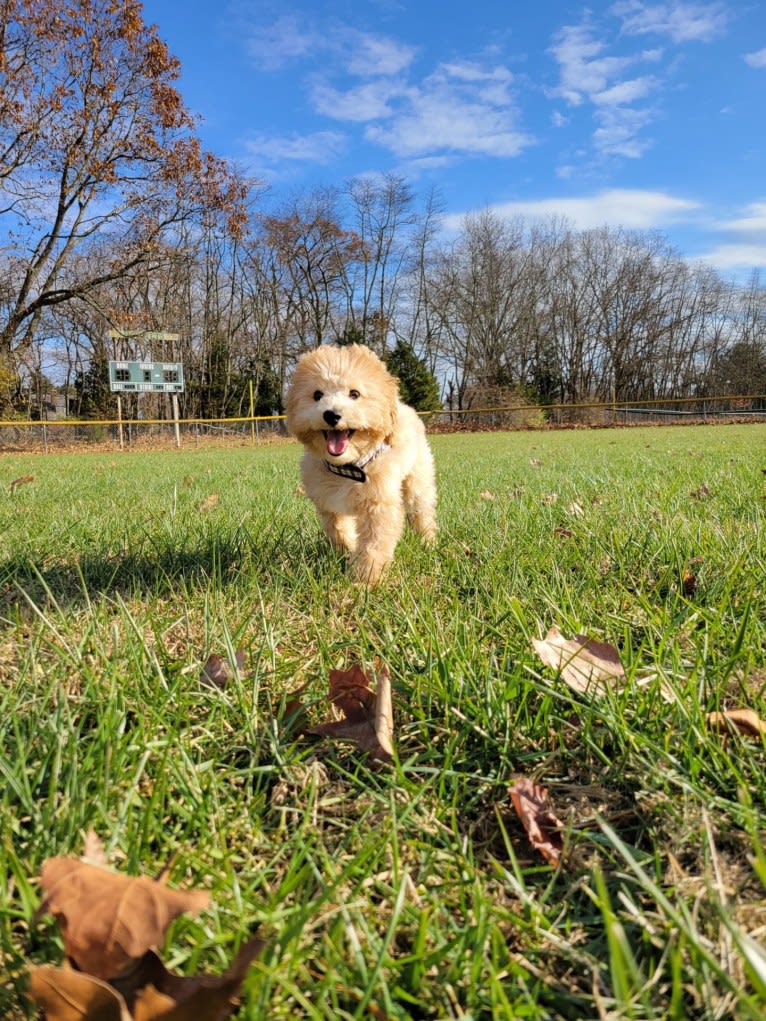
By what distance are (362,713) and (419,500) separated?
3066 millimetres

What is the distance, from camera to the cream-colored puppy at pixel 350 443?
349 centimetres

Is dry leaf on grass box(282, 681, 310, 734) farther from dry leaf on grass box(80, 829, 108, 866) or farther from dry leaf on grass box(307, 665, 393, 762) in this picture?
dry leaf on grass box(80, 829, 108, 866)

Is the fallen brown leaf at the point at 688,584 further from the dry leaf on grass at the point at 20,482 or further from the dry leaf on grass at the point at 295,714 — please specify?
the dry leaf on grass at the point at 20,482

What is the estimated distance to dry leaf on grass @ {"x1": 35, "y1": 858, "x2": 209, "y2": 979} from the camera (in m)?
0.87

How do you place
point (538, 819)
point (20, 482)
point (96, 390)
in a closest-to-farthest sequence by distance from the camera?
point (538, 819) → point (20, 482) → point (96, 390)

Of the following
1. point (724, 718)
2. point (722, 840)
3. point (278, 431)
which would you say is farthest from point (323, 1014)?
point (278, 431)

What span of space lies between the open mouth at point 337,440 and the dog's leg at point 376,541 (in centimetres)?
37

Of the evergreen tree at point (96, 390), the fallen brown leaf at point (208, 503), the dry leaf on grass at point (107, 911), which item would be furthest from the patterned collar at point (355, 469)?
the evergreen tree at point (96, 390)

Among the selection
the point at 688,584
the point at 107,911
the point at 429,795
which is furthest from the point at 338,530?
the point at 107,911

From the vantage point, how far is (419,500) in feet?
15.1

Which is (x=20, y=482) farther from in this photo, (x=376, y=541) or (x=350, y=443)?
(x=376, y=541)

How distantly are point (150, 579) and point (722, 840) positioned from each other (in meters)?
2.61

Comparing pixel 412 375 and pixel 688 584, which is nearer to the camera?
pixel 688 584

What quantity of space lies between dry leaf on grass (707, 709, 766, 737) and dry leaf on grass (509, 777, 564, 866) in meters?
0.43
